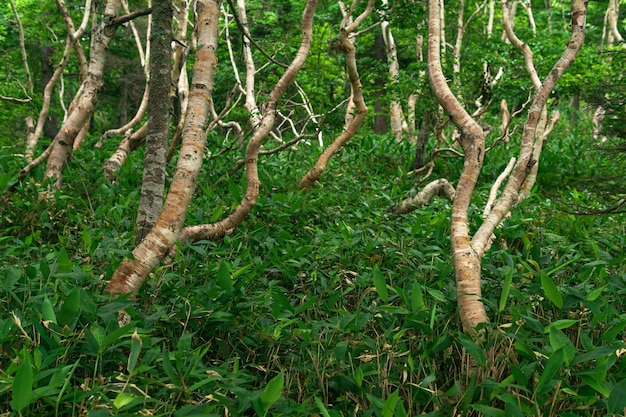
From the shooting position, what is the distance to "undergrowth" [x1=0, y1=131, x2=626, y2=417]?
267cm

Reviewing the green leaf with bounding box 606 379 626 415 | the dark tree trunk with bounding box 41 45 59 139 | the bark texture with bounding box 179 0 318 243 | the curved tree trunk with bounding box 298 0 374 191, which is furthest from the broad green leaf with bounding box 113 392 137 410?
the dark tree trunk with bounding box 41 45 59 139

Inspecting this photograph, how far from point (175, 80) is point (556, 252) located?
5.25 metres

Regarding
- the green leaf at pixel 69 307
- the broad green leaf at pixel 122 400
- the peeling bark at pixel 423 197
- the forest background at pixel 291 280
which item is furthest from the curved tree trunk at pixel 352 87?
the broad green leaf at pixel 122 400

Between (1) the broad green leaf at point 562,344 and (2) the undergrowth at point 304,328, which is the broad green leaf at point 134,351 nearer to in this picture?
(2) the undergrowth at point 304,328

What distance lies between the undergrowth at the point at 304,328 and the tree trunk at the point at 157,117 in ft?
1.33

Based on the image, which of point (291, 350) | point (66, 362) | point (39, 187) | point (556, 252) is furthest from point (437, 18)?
point (39, 187)

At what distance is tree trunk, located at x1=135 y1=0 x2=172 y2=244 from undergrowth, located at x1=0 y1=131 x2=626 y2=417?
0.41 metres

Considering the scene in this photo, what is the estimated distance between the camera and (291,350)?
3.44 meters

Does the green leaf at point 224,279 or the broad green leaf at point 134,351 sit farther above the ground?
the broad green leaf at point 134,351

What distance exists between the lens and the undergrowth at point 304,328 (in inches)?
105

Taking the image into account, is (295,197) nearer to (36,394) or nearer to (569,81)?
(36,394)

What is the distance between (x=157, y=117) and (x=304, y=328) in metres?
2.56

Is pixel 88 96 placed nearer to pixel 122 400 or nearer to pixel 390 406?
pixel 122 400

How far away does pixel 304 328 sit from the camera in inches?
139
